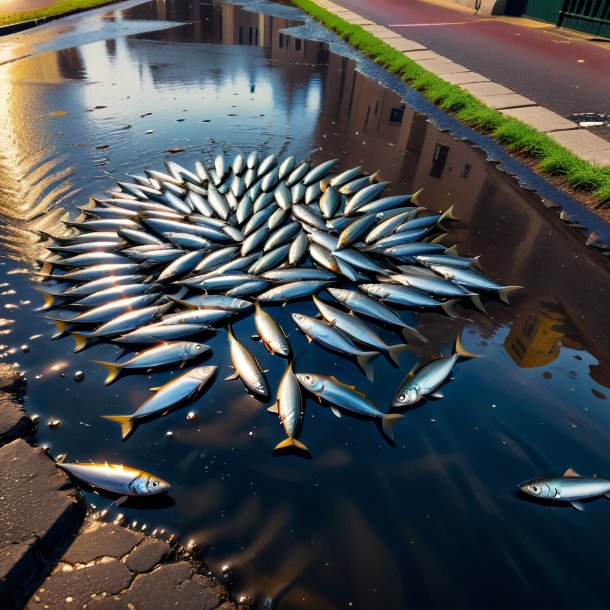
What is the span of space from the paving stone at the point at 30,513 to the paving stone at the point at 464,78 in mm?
10421

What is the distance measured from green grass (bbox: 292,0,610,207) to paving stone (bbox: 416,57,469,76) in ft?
1.39

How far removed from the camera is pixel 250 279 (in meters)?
3.99

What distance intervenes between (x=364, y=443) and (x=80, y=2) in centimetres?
2364

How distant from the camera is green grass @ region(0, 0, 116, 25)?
1492 centimetres

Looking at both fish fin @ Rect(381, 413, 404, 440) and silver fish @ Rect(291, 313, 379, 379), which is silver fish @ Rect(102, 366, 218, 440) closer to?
silver fish @ Rect(291, 313, 379, 379)

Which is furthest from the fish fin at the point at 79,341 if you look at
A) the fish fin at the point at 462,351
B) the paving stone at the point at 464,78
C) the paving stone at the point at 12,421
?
the paving stone at the point at 464,78

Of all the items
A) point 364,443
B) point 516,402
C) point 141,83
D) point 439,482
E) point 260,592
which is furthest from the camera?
point 141,83

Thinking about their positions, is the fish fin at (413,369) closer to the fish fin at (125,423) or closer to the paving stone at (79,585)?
the fish fin at (125,423)

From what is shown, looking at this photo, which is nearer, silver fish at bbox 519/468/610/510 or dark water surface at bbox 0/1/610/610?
dark water surface at bbox 0/1/610/610

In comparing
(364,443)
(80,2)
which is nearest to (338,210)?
(364,443)

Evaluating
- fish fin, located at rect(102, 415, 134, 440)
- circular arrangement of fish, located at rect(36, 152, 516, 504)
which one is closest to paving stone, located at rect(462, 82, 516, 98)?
circular arrangement of fish, located at rect(36, 152, 516, 504)

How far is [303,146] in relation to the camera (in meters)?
7.18

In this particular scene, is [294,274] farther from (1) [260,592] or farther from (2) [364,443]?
(1) [260,592]

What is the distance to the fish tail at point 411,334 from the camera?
3713 mm
